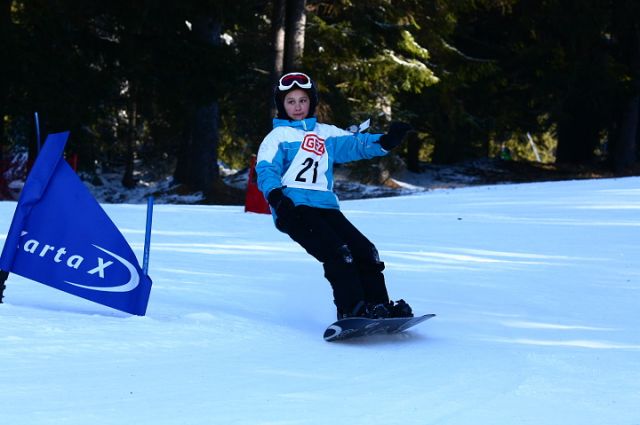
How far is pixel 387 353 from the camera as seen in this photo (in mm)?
5391

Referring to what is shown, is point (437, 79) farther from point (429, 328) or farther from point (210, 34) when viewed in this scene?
point (429, 328)

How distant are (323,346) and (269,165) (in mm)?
1191

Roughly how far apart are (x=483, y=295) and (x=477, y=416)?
3.53 m

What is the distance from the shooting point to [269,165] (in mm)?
5988

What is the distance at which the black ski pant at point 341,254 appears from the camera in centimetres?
582

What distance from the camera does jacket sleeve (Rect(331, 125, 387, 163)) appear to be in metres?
6.32

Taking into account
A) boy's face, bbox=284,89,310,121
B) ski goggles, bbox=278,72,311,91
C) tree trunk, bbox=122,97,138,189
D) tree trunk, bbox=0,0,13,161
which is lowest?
tree trunk, bbox=122,97,138,189

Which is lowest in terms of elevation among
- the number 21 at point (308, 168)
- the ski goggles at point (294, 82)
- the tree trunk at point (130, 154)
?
the tree trunk at point (130, 154)

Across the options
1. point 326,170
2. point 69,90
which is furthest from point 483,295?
point 69,90

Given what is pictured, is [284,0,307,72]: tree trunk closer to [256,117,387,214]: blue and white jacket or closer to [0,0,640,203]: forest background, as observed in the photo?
[0,0,640,203]: forest background

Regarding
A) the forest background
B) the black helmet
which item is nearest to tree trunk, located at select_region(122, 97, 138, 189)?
the forest background

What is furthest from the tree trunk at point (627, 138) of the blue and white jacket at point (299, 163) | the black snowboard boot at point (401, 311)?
the black snowboard boot at point (401, 311)

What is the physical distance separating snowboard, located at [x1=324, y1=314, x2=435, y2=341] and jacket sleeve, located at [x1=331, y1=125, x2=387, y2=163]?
119cm

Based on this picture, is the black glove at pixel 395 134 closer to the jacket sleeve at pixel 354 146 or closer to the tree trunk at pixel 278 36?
the jacket sleeve at pixel 354 146
